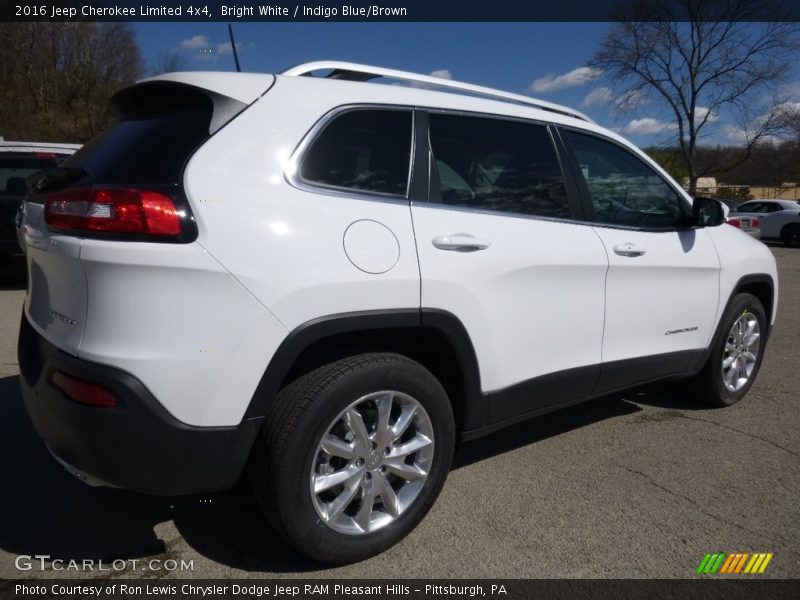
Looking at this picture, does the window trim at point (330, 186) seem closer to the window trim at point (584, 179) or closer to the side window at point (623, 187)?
the window trim at point (584, 179)

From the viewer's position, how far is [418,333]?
268 centimetres

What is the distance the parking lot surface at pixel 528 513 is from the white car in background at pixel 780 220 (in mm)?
17328

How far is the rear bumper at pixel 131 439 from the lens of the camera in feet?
6.77

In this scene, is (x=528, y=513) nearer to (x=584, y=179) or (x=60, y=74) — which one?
(x=584, y=179)

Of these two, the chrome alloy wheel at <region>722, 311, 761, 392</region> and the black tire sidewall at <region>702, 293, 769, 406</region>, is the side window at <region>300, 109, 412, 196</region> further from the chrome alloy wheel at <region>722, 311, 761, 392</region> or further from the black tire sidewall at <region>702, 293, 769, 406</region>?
the chrome alloy wheel at <region>722, 311, 761, 392</region>

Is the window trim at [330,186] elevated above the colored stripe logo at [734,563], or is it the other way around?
the window trim at [330,186]

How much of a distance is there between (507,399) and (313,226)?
4.08 ft

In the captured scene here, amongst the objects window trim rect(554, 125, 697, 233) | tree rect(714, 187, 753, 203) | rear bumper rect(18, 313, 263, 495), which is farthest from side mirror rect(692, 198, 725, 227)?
tree rect(714, 187, 753, 203)

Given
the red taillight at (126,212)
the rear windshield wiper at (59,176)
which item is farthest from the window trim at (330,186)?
the rear windshield wiper at (59,176)

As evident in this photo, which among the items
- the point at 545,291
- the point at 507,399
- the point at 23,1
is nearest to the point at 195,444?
the point at 507,399

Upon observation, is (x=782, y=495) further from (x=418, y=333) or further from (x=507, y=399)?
(x=418, y=333)

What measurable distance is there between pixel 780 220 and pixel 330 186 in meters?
20.4

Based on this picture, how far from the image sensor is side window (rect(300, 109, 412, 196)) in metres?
2.44

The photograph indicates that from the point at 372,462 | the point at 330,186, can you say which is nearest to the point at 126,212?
the point at 330,186
